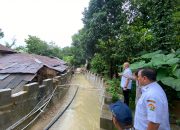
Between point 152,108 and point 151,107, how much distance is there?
0.02 meters

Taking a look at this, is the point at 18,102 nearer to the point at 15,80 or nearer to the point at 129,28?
the point at 15,80

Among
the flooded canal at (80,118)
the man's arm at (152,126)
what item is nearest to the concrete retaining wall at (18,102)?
the flooded canal at (80,118)

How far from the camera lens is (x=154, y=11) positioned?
30.4ft

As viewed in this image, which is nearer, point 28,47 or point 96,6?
point 96,6

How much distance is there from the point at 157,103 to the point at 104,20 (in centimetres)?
1308

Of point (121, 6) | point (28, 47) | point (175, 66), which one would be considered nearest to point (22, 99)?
point (175, 66)

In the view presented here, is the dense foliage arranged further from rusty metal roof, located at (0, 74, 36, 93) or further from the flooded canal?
rusty metal roof, located at (0, 74, 36, 93)

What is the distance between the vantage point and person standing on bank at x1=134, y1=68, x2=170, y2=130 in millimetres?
3076

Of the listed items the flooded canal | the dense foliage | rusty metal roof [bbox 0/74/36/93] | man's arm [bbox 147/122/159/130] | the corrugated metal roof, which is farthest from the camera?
the corrugated metal roof

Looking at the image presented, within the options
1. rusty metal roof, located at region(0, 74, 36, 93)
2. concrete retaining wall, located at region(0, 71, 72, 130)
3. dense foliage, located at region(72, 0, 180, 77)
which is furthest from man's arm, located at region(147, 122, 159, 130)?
rusty metal roof, located at region(0, 74, 36, 93)

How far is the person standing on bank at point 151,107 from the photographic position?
308 cm

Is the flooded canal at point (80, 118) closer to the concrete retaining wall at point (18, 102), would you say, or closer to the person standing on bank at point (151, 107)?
the concrete retaining wall at point (18, 102)

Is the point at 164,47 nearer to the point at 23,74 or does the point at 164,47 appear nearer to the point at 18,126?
the point at 18,126

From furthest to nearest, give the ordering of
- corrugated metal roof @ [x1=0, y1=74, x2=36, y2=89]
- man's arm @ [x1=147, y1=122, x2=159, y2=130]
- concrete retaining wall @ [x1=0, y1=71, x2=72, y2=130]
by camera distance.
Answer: corrugated metal roof @ [x1=0, y1=74, x2=36, y2=89], concrete retaining wall @ [x1=0, y1=71, x2=72, y2=130], man's arm @ [x1=147, y1=122, x2=159, y2=130]
